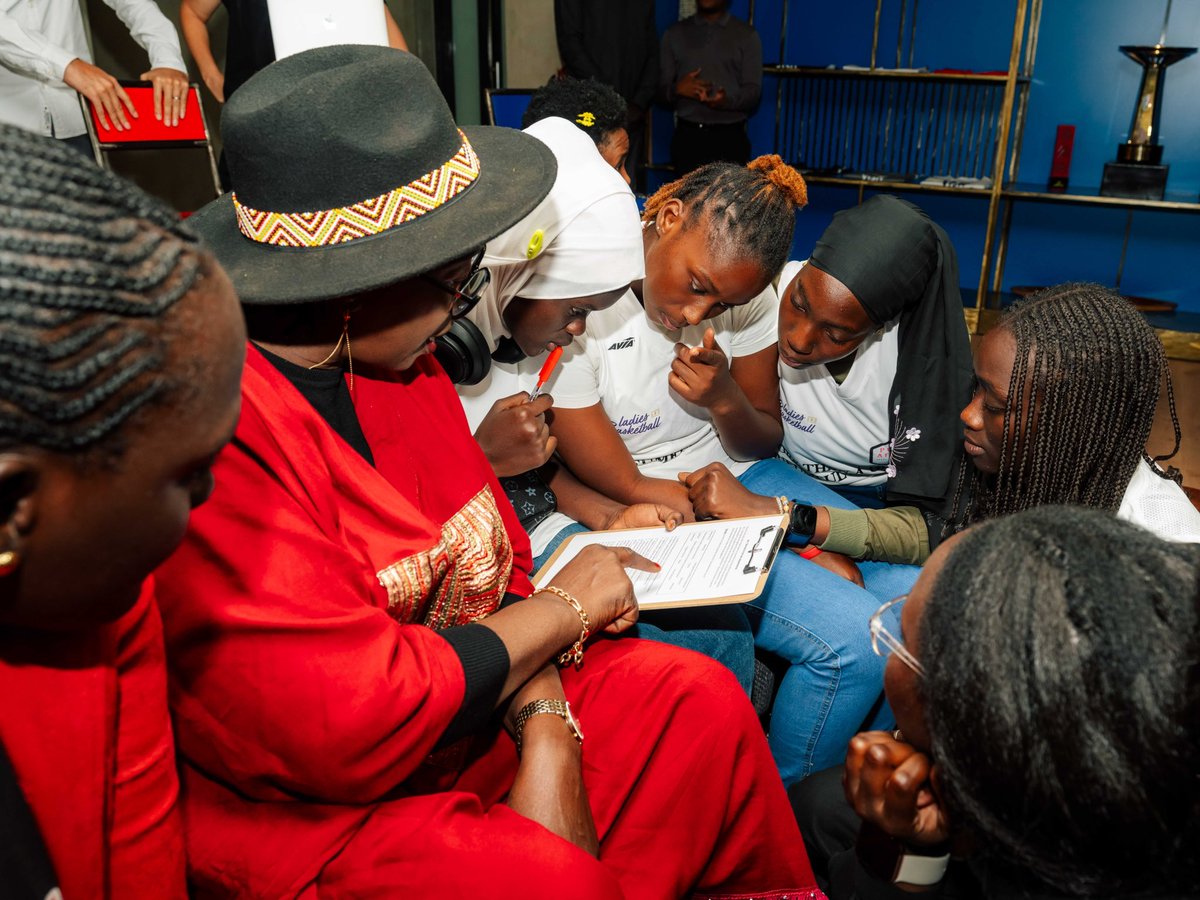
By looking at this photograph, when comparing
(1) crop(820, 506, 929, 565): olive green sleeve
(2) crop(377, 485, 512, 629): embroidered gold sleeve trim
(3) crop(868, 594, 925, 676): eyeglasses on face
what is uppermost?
(3) crop(868, 594, 925, 676): eyeglasses on face

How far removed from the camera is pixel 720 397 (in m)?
2.13

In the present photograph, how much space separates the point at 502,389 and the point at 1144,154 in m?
4.76

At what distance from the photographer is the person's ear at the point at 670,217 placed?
2115 millimetres

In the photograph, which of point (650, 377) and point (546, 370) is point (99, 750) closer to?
point (546, 370)

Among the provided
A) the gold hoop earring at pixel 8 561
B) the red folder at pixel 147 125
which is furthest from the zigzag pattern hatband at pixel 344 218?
the red folder at pixel 147 125

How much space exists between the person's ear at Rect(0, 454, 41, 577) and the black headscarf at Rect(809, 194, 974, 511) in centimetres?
175

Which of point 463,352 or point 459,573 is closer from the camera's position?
point 459,573

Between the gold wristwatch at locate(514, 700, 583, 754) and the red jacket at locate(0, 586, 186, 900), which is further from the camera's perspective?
the gold wristwatch at locate(514, 700, 583, 754)

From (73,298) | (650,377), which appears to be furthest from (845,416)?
(73,298)

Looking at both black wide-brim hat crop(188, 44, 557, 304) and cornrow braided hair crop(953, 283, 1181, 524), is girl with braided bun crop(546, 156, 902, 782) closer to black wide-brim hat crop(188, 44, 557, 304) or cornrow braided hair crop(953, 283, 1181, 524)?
cornrow braided hair crop(953, 283, 1181, 524)

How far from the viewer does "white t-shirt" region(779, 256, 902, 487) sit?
2188 mm

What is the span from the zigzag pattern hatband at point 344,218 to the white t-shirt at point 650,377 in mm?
826

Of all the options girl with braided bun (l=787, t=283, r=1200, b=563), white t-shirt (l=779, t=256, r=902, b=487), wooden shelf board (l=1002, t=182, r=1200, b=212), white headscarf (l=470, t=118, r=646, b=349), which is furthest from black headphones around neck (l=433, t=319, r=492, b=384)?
wooden shelf board (l=1002, t=182, r=1200, b=212)

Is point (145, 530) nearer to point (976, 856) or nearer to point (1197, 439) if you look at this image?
point (976, 856)
